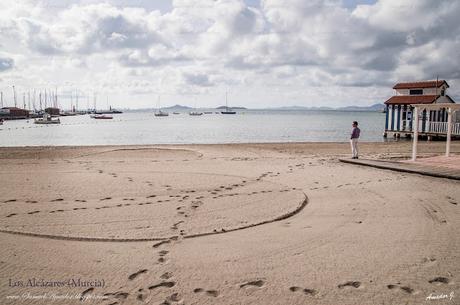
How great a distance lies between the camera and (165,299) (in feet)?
13.7

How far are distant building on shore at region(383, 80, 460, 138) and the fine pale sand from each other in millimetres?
24627

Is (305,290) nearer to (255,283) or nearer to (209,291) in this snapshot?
(255,283)

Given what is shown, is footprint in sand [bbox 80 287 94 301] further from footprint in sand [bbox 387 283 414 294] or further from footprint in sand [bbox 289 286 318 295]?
footprint in sand [bbox 387 283 414 294]

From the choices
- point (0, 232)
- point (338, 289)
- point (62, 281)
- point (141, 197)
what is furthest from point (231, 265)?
point (141, 197)

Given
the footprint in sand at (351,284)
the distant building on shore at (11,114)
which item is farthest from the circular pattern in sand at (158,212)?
the distant building on shore at (11,114)

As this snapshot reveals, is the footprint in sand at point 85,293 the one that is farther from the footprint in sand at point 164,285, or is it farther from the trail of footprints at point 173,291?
→ the footprint in sand at point 164,285

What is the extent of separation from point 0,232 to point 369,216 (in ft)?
22.8

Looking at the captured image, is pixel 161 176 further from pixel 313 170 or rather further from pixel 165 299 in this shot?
pixel 165 299

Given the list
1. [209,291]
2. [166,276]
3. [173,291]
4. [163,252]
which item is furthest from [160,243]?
[209,291]

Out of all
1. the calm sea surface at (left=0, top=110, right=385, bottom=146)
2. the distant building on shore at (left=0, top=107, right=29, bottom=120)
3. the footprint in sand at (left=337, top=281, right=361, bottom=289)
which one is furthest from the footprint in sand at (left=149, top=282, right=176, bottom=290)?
the distant building on shore at (left=0, top=107, right=29, bottom=120)

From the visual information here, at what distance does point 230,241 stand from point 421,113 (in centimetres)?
3434

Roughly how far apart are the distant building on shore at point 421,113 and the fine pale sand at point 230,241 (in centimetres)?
2463

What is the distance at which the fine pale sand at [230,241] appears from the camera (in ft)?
14.4

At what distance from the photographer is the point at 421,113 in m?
34.9
